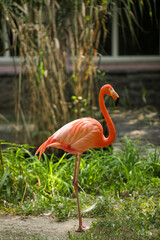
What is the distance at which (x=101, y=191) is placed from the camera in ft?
12.6

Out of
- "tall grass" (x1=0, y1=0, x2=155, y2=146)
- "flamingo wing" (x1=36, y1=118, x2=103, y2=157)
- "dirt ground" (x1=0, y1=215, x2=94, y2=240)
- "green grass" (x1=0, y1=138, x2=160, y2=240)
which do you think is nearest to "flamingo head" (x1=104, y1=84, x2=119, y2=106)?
"flamingo wing" (x1=36, y1=118, x2=103, y2=157)

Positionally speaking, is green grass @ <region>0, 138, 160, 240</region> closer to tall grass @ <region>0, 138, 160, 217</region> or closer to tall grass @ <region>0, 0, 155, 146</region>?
tall grass @ <region>0, 138, 160, 217</region>

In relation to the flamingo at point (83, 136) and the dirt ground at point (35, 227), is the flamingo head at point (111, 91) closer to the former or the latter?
the flamingo at point (83, 136)

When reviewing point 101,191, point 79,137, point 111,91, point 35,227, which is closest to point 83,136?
point 79,137

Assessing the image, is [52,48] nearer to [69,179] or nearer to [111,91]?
[69,179]

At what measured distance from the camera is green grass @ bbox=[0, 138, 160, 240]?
A: 9.92 ft

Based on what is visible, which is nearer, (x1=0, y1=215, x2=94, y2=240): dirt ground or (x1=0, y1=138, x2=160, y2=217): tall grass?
(x1=0, y1=215, x2=94, y2=240): dirt ground

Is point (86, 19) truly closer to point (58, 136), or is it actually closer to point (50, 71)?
point (50, 71)

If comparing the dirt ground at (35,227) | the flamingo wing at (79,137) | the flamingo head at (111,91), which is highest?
the flamingo head at (111,91)

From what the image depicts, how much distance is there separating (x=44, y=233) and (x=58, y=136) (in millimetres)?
830

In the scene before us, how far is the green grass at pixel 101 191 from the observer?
3.02 meters

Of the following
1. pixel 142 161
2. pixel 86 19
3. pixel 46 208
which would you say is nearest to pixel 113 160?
Answer: pixel 142 161

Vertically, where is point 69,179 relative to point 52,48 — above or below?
below

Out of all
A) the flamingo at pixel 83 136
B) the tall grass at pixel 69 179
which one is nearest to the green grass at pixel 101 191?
the tall grass at pixel 69 179
